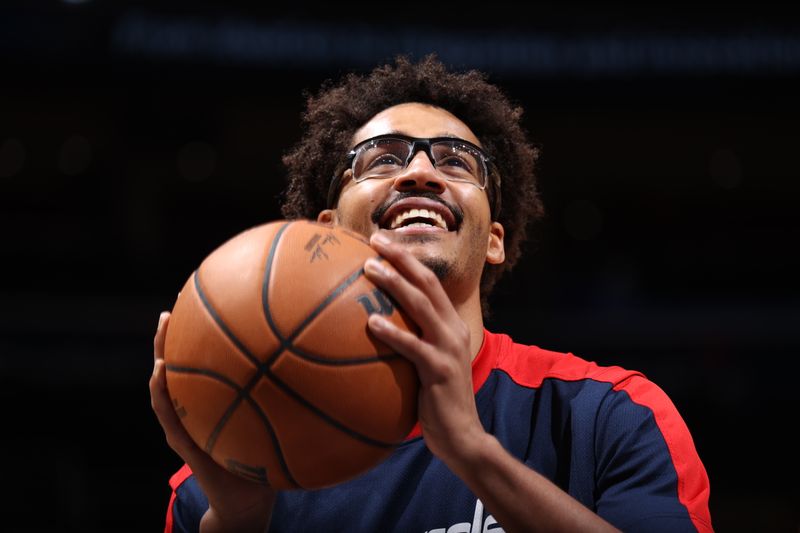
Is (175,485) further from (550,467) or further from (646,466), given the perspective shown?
(646,466)

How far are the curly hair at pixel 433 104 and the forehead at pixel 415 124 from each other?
0.20 meters

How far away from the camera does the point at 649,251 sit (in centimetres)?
1228

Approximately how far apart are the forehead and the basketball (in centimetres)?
121

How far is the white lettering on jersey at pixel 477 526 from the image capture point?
2.38 metres

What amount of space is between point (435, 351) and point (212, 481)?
786 millimetres

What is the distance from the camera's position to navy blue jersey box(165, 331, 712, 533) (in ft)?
7.41

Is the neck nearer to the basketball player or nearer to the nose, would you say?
the basketball player

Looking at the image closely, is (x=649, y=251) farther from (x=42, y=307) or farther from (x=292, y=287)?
(x=292, y=287)

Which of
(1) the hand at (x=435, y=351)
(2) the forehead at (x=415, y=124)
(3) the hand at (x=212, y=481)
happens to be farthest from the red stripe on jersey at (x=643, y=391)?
(3) the hand at (x=212, y=481)

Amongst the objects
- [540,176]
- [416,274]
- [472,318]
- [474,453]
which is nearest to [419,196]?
[472,318]

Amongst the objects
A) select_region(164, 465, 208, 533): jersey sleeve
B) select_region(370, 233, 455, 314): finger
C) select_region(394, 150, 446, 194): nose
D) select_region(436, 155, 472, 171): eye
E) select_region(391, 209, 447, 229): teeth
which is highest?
select_region(436, 155, 472, 171): eye

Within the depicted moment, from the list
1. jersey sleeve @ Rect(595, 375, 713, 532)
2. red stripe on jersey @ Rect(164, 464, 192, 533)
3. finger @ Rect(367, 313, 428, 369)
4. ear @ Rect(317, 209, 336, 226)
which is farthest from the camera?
ear @ Rect(317, 209, 336, 226)

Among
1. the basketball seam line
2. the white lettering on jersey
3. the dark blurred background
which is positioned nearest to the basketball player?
the white lettering on jersey

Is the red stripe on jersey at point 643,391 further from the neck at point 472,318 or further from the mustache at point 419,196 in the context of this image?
the mustache at point 419,196
